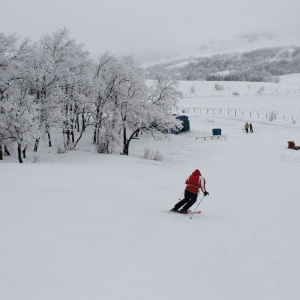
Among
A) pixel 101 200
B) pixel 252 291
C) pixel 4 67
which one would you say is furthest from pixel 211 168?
pixel 252 291

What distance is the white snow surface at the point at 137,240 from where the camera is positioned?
5793mm

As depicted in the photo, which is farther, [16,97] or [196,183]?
[16,97]

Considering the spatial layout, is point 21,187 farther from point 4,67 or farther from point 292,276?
point 4,67

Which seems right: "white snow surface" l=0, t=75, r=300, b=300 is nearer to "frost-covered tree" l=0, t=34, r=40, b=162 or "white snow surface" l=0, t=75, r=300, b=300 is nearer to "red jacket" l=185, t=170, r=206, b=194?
"red jacket" l=185, t=170, r=206, b=194

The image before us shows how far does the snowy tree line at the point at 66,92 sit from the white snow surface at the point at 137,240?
6.95 meters

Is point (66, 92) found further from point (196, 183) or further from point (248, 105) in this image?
point (248, 105)

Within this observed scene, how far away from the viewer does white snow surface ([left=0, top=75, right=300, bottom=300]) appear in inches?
228

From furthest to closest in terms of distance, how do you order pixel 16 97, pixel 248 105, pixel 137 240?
pixel 248 105 → pixel 16 97 → pixel 137 240

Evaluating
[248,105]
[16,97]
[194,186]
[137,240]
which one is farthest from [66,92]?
[248,105]

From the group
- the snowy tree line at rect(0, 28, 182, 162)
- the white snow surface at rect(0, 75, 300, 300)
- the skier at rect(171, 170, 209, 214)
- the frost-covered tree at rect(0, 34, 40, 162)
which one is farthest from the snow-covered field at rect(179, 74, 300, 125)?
the skier at rect(171, 170, 209, 214)

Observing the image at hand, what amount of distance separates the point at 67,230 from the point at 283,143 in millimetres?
32078

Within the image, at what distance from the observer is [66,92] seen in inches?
1211

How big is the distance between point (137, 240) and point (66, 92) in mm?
25101

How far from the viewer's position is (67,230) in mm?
8461
